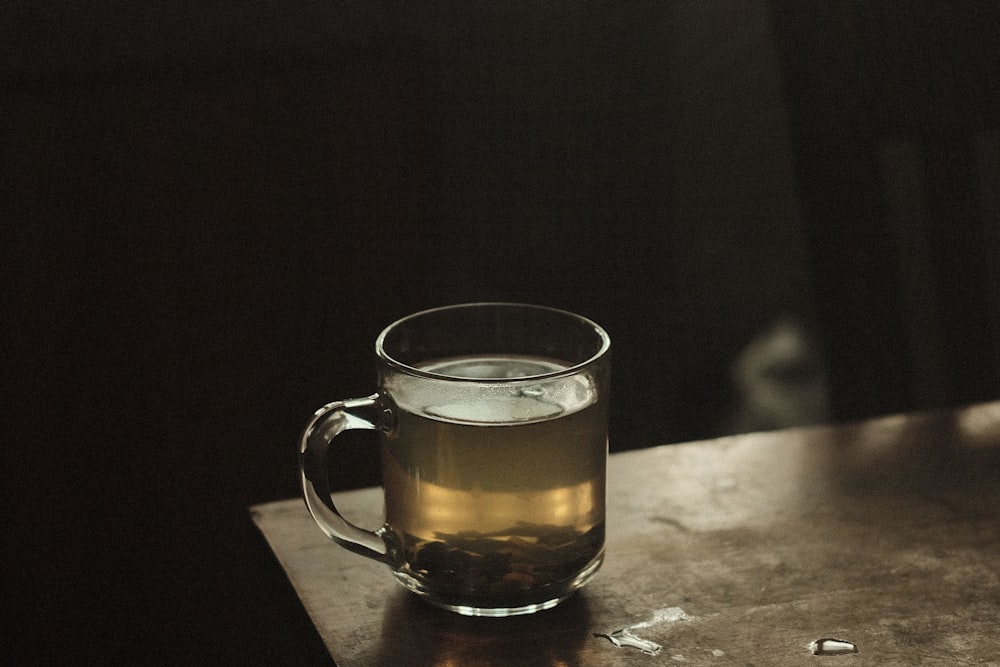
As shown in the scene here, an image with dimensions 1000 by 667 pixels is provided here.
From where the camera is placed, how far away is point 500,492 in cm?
59

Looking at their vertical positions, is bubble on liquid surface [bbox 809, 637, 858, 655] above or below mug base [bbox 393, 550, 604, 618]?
below

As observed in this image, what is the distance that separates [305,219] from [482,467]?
0.78 meters

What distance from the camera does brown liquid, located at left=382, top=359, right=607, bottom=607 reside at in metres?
0.60

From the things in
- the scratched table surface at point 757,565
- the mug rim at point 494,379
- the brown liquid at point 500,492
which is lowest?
the scratched table surface at point 757,565

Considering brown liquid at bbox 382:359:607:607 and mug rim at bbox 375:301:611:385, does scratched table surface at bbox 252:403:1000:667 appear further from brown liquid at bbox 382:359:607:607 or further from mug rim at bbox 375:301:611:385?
mug rim at bbox 375:301:611:385

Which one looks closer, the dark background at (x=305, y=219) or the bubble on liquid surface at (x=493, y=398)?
the bubble on liquid surface at (x=493, y=398)

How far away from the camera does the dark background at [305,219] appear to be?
1235mm

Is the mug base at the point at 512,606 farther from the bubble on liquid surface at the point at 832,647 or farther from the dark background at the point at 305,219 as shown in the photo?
the dark background at the point at 305,219

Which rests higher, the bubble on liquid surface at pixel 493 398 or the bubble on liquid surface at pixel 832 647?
the bubble on liquid surface at pixel 493 398

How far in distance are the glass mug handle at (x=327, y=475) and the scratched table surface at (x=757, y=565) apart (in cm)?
4

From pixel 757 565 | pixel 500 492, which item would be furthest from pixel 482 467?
pixel 757 565

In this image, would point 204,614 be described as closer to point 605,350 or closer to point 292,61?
point 292,61

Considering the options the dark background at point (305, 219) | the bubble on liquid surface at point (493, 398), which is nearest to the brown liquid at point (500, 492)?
the bubble on liquid surface at point (493, 398)

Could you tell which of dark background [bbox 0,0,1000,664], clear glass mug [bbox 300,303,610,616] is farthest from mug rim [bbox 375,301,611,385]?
dark background [bbox 0,0,1000,664]
